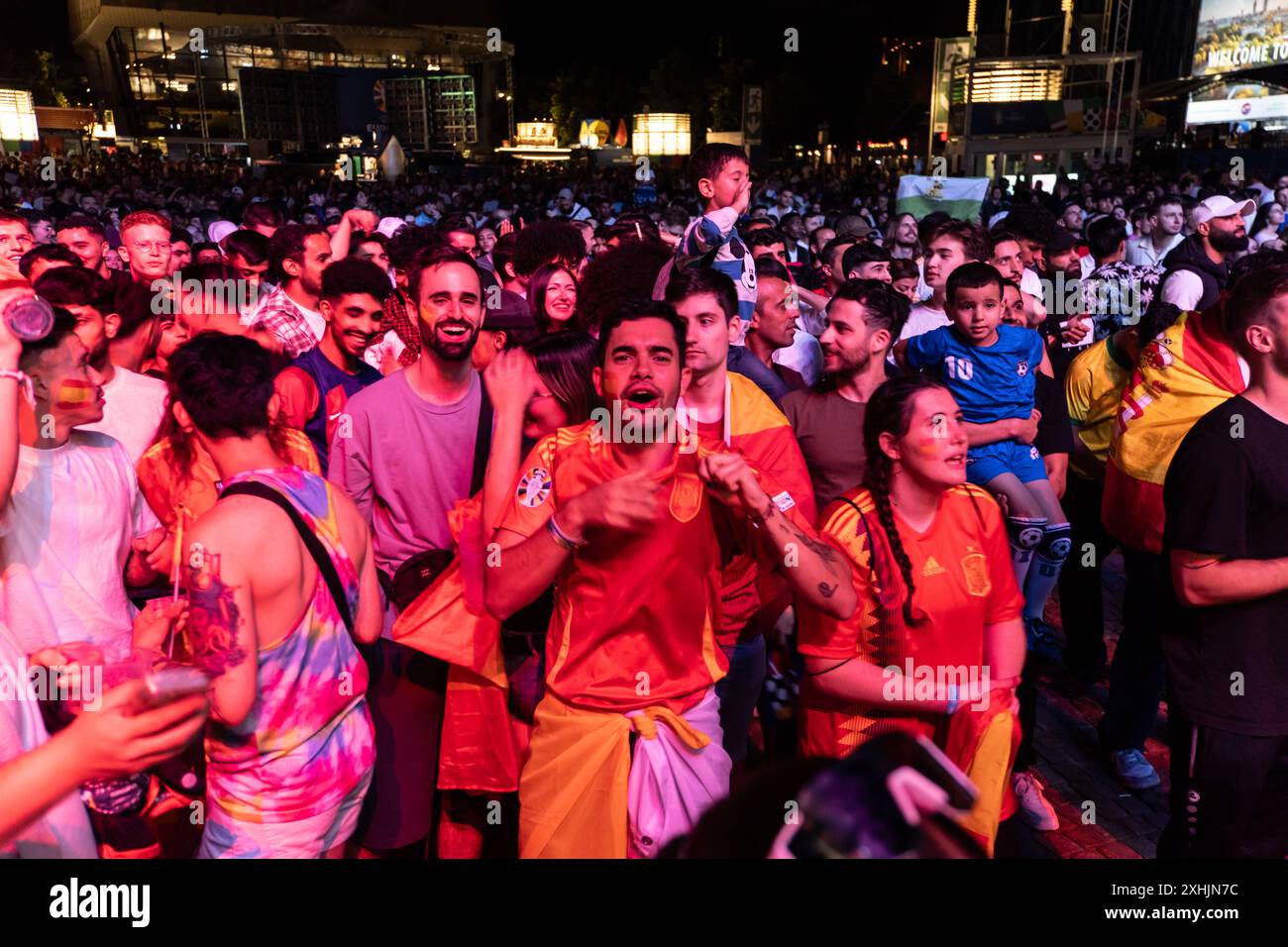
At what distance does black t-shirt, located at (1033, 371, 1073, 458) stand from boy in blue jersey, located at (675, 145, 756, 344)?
1698 mm

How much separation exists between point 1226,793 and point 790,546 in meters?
1.71

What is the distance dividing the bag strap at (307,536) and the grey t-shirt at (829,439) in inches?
77.4

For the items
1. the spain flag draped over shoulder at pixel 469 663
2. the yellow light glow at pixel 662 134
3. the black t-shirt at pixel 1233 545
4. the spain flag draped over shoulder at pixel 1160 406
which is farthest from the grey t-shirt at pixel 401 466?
the yellow light glow at pixel 662 134

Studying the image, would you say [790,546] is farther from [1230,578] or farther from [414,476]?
[414,476]

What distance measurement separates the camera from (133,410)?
12.3ft

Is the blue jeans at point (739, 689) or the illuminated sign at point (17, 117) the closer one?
the blue jeans at point (739, 689)

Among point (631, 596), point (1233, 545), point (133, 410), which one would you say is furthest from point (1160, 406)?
point (133, 410)

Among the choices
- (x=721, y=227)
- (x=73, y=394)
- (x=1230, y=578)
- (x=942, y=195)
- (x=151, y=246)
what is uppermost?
(x=942, y=195)

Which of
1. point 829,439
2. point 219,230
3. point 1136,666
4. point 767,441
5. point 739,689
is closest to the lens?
point 767,441

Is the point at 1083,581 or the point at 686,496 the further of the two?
the point at 1083,581

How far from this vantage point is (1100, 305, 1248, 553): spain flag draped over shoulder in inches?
150

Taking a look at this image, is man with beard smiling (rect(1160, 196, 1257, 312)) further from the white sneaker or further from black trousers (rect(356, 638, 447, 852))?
black trousers (rect(356, 638, 447, 852))

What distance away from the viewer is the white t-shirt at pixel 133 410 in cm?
367

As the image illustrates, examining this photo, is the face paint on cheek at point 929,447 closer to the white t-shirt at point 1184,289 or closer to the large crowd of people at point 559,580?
the large crowd of people at point 559,580
